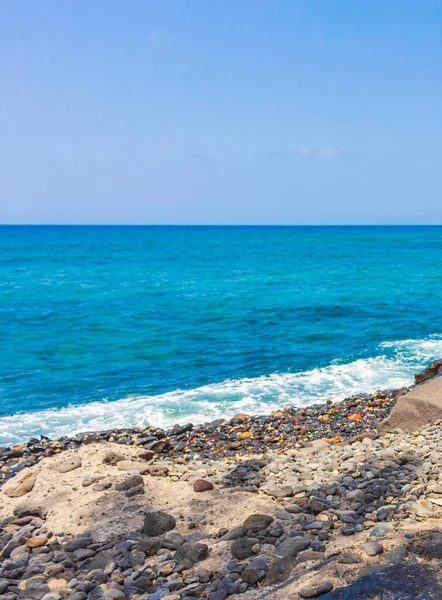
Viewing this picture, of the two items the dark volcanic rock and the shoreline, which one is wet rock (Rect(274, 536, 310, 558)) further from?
the shoreline

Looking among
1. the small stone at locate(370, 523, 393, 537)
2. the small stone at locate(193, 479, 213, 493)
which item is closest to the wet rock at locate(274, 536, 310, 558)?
the small stone at locate(370, 523, 393, 537)

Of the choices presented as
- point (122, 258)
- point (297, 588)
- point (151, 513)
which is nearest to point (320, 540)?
point (297, 588)

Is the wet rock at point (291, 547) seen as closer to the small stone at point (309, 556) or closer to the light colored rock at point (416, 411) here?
the small stone at point (309, 556)

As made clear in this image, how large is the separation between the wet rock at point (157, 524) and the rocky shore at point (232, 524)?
1 cm

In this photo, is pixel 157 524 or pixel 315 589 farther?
pixel 157 524

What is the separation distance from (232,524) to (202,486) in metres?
1.12

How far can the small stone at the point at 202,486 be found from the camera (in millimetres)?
7867

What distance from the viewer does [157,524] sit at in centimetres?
682

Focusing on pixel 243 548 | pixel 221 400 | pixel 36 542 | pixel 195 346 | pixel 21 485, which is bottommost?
pixel 221 400

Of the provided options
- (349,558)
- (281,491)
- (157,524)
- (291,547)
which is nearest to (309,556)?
(291,547)

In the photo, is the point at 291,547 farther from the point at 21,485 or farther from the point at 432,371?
the point at 432,371

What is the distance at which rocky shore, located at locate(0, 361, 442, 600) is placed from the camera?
538 cm

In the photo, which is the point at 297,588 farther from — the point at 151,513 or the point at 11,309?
the point at 11,309

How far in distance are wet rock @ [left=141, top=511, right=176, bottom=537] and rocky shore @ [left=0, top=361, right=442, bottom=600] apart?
0.01 metres
